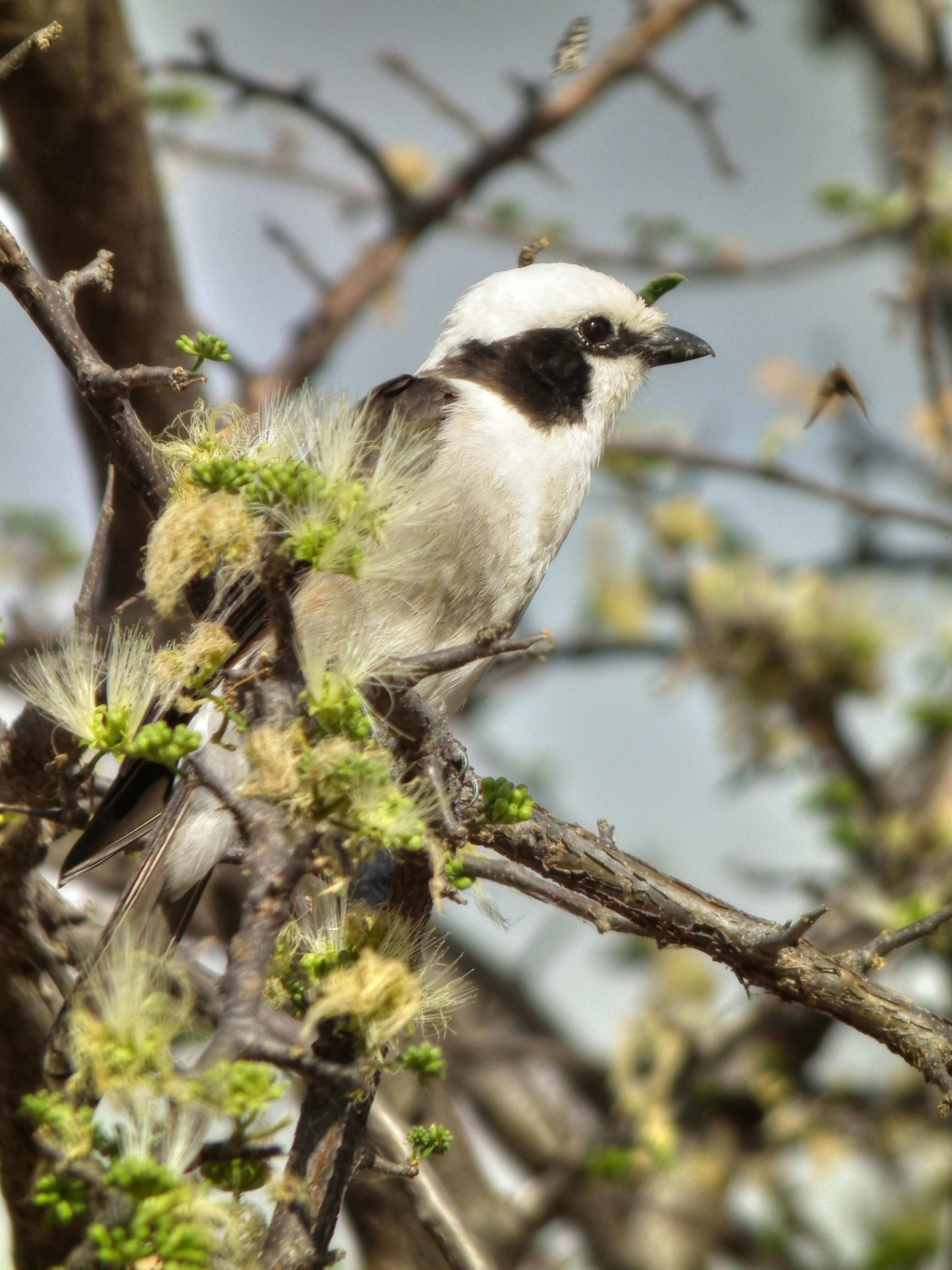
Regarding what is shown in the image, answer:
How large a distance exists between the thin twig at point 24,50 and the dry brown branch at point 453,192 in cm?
203

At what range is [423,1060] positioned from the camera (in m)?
1.49

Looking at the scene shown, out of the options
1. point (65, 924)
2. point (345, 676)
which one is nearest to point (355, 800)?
point (345, 676)

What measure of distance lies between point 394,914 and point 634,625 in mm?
3776

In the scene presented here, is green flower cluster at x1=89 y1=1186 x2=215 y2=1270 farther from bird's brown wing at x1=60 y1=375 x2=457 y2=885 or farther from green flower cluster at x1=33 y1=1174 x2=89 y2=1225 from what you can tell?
bird's brown wing at x1=60 y1=375 x2=457 y2=885

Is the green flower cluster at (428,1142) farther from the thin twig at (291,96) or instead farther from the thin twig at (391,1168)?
the thin twig at (291,96)

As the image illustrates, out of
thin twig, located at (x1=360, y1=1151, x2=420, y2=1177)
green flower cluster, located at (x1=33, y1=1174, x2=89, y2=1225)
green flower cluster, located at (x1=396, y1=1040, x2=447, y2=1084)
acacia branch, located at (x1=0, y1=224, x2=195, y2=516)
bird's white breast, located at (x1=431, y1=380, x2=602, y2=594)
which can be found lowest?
green flower cluster, located at (x1=33, y1=1174, x2=89, y2=1225)

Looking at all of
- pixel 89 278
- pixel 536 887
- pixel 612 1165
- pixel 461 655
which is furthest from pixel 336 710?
pixel 612 1165

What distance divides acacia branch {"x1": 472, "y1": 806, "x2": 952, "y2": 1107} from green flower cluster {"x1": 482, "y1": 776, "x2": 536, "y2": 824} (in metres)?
0.31

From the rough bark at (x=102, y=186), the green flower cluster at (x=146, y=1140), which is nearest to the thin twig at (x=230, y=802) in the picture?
the green flower cluster at (x=146, y=1140)

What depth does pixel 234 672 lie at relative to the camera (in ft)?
5.00

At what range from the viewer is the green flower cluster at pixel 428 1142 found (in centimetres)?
149

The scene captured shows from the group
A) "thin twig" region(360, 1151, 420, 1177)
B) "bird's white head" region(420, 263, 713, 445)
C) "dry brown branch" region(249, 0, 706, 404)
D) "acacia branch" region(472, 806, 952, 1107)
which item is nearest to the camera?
"thin twig" region(360, 1151, 420, 1177)

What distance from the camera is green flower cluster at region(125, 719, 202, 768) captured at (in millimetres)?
1351

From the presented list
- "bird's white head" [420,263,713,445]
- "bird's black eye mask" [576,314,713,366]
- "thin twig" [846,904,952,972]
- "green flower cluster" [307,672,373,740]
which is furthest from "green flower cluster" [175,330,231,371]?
"bird's black eye mask" [576,314,713,366]
